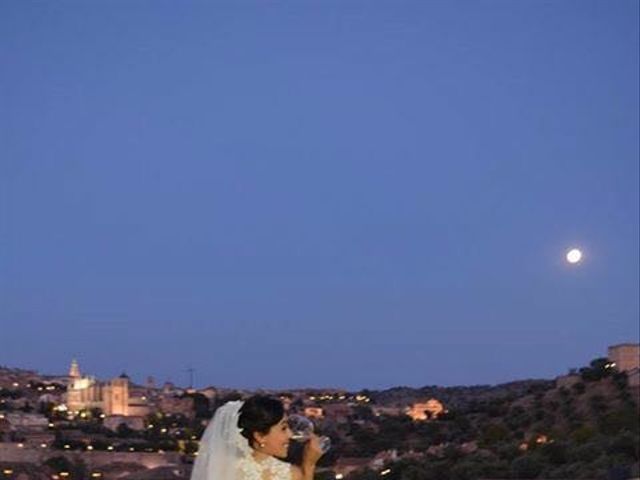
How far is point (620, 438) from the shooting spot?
20.7 m

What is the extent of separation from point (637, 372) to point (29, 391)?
54891mm

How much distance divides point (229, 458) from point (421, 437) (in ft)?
126

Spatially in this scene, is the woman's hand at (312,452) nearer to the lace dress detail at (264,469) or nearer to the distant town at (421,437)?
the lace dress detail at (264,469)

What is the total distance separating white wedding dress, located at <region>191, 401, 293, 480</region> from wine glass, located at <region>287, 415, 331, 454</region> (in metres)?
0.09

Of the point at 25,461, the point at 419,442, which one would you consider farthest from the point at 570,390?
the point at 25,461

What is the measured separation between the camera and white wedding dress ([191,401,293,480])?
3.42 meters

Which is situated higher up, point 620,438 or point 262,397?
point 620,438

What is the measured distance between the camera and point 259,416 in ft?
11.2

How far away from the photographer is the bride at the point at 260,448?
335 centimetres

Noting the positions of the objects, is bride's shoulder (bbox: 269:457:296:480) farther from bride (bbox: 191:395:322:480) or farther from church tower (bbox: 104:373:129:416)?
church tower (bbox: 104:373:129:416)

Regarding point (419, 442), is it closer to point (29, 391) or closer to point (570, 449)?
point (570, 449)

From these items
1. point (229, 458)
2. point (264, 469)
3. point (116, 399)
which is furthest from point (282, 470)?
point (116, 399)

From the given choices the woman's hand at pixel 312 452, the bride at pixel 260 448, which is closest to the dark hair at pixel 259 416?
the bride at pixel 260 448

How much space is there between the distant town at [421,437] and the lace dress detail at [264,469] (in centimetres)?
105
